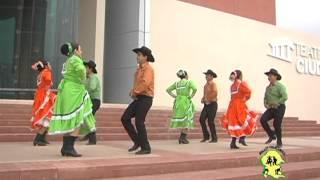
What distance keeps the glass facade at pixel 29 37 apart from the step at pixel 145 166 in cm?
1295

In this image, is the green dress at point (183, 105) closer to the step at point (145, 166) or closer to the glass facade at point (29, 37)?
the step at point (145, 166)

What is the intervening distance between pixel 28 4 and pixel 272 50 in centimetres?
1428

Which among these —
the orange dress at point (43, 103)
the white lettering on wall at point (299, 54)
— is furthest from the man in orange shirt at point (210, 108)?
the white lettering on wall at point (299, 54)

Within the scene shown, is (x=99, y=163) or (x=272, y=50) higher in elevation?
(x=272, y=50)

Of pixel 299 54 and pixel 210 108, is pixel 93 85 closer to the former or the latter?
pixel 210 108

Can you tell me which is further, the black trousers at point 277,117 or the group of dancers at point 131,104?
the black trousers at point 277,117

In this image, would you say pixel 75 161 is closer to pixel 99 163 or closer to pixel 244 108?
pixel 99 163

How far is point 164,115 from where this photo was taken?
15.3 m

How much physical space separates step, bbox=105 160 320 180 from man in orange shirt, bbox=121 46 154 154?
3.72 feet

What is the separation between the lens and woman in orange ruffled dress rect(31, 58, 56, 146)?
9.15 metres

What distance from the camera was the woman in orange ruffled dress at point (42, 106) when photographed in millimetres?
9148

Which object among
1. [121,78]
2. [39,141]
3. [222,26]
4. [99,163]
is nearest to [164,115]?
[121,78]

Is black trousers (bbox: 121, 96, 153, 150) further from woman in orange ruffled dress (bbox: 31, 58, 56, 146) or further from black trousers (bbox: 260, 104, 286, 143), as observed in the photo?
black trousers (bbox: 260, 104, 286, 143)

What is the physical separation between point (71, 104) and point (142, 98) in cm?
132
